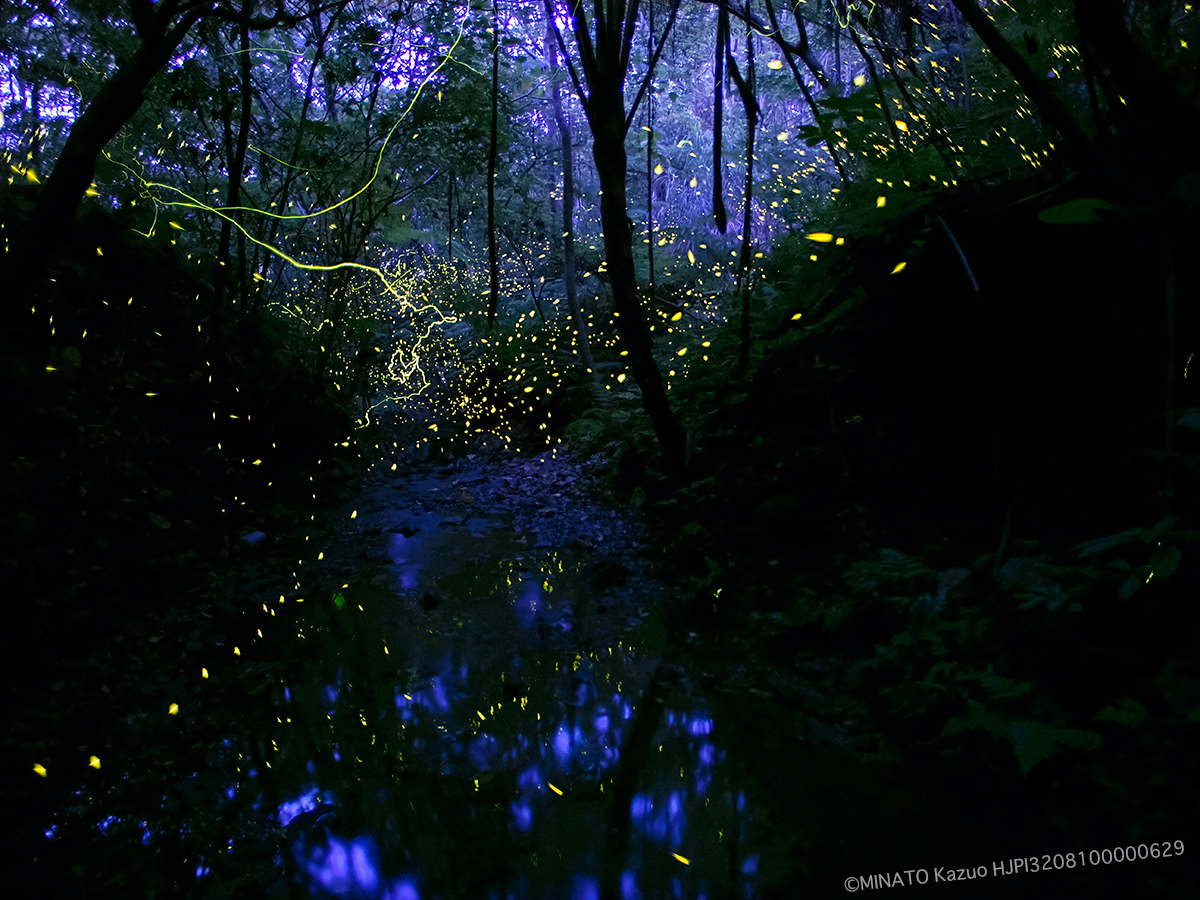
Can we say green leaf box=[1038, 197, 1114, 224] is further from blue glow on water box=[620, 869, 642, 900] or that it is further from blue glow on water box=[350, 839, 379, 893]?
blue glow on water box=[350, 839, 379, 893]

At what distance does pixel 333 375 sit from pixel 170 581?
483cm

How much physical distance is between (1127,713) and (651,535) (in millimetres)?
3794

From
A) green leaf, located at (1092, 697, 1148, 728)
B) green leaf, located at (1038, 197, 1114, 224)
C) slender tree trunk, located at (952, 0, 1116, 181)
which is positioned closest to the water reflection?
green leaf, located at (1092, 697, 1148, 728)

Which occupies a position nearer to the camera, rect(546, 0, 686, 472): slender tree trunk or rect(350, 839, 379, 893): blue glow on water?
rect(350, 839, 379, 893): blue glow on water

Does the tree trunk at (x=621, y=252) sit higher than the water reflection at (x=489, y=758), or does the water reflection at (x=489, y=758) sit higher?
the tree trunk at (x=621, y=252)

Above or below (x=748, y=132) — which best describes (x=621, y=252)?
below

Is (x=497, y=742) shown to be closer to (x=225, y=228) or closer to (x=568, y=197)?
(x=225, y=228)

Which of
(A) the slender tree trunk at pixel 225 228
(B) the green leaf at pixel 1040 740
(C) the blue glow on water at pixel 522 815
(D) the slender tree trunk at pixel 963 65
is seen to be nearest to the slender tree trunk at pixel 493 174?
(A) the slender tree trunk at pixel 225 228

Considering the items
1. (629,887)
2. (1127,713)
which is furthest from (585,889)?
(1127,713)

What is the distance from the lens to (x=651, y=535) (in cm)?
573

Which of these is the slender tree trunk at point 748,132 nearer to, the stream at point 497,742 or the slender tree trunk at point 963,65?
the slender tree trunk at point 963,65

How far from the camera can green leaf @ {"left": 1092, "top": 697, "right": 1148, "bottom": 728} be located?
7.08ft

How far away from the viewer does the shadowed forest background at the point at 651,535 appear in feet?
7.86

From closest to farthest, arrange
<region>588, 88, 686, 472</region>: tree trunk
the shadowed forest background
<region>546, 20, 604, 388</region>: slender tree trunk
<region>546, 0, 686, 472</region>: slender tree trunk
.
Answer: the shadowed forest background
<region>546, 0, 686, 472</region>: slender tree trunk
<region>588, 88, 686, 472</region>: tree trunk
<region>546, 20, 604, 388</region>: slender tree trunk
